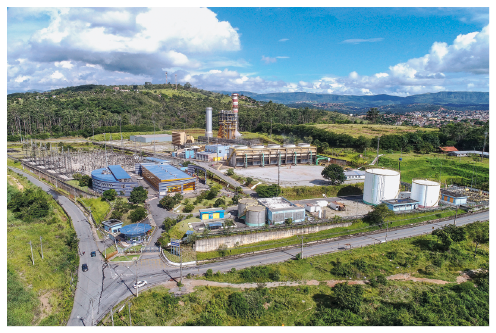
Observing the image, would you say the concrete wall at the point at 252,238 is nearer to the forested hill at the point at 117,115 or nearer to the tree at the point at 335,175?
the tree at the point at 335,175

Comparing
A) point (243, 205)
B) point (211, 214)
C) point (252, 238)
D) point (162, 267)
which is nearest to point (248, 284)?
point (252, 238)

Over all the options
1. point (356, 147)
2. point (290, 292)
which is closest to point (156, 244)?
point (290, 292)

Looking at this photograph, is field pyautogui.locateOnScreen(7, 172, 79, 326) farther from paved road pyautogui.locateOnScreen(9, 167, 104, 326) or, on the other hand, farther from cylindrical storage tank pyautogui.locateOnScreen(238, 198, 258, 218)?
cylindrical storage tank pyautogui.locateOnScreen(238, 198, 258, 218)

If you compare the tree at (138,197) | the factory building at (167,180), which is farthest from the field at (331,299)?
the factory building at (167,180)

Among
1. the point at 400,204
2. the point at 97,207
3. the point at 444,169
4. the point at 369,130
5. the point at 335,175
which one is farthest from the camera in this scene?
the point at 369,130

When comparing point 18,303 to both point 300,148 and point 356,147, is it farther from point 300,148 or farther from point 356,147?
point 356,147

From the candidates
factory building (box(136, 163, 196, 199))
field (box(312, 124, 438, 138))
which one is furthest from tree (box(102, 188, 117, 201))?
field (box(312, 124, 438, 138))

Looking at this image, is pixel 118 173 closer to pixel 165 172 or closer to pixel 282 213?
pixel 165 172
